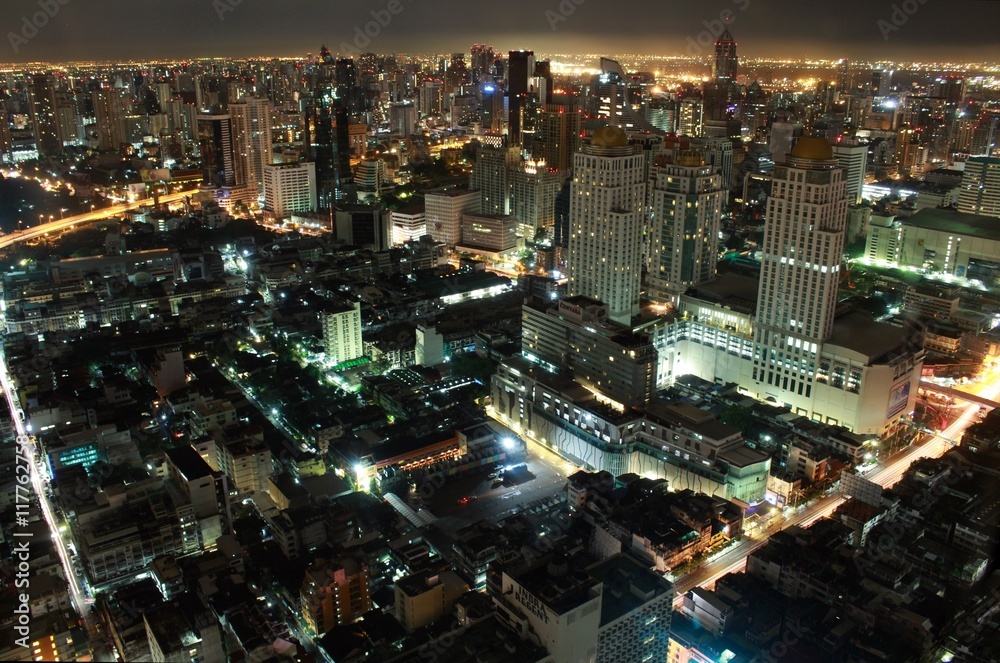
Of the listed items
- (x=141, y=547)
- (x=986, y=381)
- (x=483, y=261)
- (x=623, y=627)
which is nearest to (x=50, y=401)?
(x=141, y=547)

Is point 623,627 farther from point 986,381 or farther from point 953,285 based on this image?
point 953,285

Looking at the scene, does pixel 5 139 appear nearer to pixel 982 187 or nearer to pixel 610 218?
pixel 610 218

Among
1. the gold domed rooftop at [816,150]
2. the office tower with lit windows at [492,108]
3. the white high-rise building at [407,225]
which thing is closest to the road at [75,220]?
the white high-rise building at [407,225]

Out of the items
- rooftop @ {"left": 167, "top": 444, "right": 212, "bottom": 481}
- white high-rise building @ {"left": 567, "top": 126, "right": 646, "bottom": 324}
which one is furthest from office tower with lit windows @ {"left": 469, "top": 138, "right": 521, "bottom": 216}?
rooftop @ {"left": 167, "top": 444, "right": 212, "bottom": 481}

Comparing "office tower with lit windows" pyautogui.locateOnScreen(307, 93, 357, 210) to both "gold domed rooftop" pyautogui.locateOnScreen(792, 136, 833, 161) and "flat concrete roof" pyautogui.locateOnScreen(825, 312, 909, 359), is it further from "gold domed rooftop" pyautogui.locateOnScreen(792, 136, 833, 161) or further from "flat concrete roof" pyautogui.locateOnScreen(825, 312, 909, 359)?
"flat concrete roof" pyautogui.locateOnScreen(825, 312, 909, 359)

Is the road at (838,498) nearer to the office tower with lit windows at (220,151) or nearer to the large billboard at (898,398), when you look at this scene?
the large billboard at (898,398)

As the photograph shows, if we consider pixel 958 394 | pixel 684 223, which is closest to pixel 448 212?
pixel 684 223

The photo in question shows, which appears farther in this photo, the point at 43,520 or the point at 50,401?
the point at 50,401
